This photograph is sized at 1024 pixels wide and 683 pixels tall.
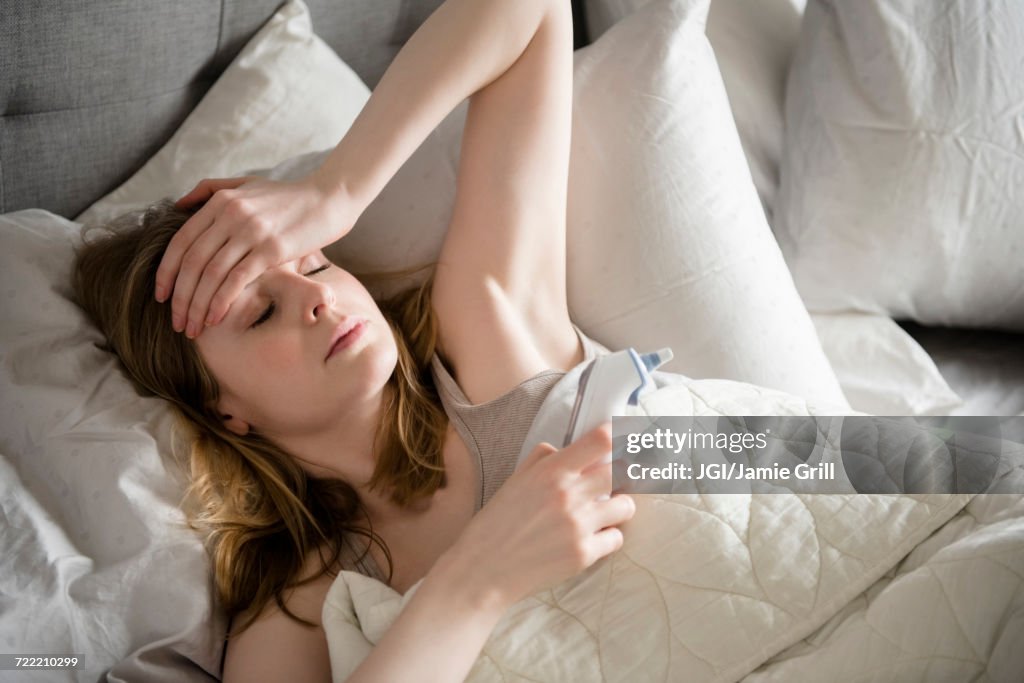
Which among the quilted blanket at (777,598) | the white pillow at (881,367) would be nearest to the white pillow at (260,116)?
the quilted blanket at (777,598)

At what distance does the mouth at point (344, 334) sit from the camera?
105 cm

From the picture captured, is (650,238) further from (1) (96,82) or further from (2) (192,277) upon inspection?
(1) (96,82)

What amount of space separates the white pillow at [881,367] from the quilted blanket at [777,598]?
534 millimetres

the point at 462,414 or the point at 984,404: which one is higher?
the point at 462,414

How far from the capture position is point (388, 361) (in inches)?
42.7

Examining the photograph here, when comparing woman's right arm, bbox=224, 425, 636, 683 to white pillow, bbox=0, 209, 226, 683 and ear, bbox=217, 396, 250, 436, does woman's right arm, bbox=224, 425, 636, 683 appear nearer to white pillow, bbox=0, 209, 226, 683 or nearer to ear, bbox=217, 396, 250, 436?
white pillow, bbox=0, 209, 226, 683

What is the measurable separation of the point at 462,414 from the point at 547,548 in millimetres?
297

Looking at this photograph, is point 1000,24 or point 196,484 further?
point 1000,24

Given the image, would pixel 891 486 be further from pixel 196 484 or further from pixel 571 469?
pixel 196 484

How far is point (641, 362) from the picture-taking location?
3.09ft

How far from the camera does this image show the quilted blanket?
2.77ft

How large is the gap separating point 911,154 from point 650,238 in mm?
489

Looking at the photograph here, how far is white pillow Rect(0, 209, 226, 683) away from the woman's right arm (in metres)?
0.24

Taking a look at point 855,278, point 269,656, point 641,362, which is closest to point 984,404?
point 855,278
